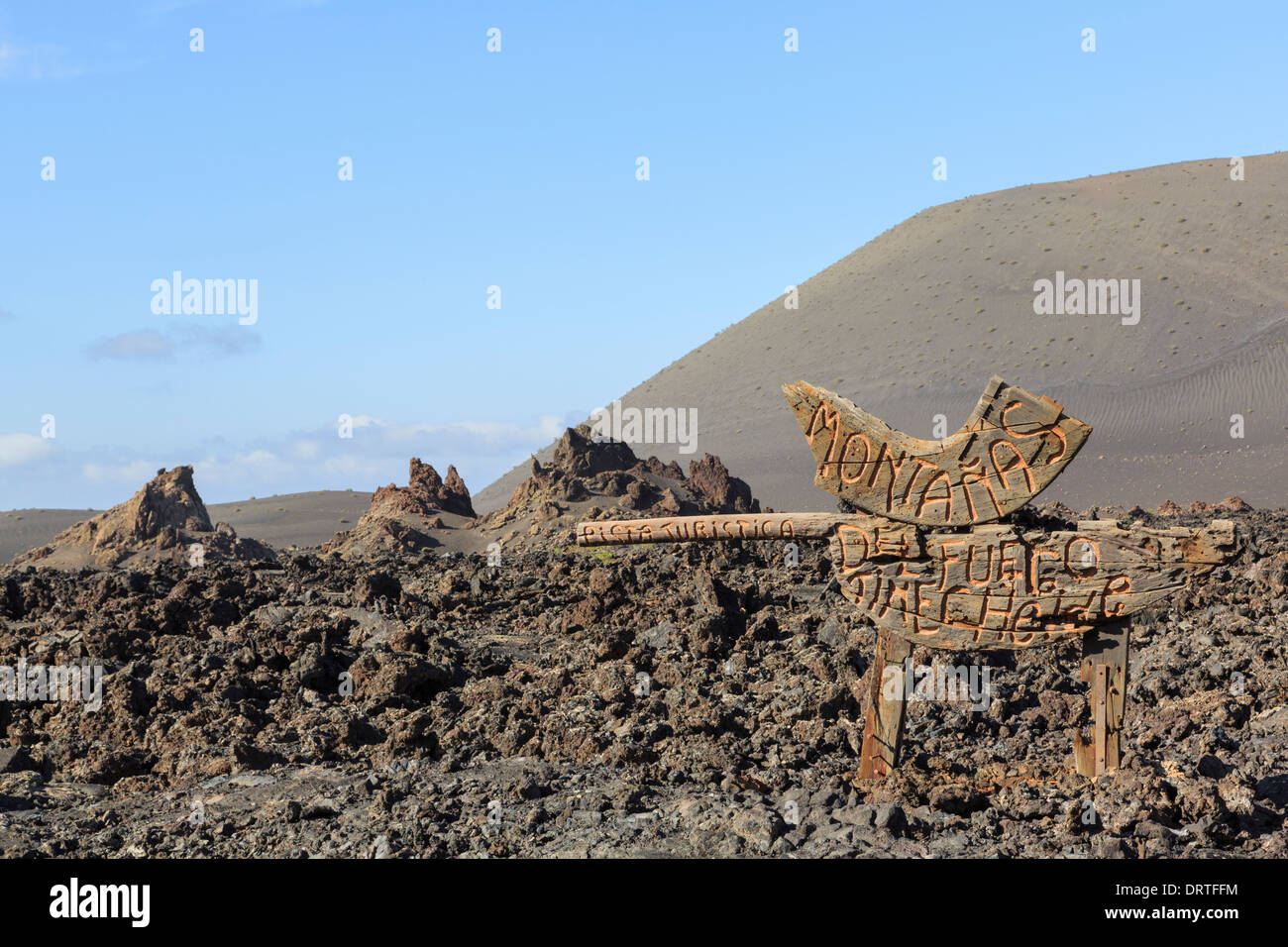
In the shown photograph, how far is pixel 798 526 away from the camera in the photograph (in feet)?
23.5

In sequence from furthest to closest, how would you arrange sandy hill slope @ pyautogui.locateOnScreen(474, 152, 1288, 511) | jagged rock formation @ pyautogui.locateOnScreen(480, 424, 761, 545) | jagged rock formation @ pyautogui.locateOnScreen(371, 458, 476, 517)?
sandy hill slope @ pyautogui.locateOnScreen(474, 152, 1288, 511) < jagged rock formation @ pyautogui.locateOnScreen(371, 458, 476, 517) < jagged rock formation @ pyautogui.locateOnScreen(480, 424, 761, 545)

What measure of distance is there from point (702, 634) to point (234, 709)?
4.38m

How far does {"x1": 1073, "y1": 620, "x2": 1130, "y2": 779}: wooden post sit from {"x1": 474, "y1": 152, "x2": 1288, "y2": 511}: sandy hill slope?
123ft

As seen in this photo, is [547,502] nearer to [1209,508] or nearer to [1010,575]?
[1209,508]

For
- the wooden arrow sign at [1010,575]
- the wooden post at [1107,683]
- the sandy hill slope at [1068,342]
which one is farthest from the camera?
the sandy hill slope at [1068,342]

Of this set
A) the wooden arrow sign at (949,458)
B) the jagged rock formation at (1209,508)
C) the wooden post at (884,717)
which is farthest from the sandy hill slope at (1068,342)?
the wooden arrow sign at (949,458)

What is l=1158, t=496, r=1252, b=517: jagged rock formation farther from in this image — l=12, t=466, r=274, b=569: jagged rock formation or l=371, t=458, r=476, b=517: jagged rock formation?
l=12, t=466, r=274, b=569: jagged rock formation

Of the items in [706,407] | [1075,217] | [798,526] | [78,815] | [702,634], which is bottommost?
[78,815]

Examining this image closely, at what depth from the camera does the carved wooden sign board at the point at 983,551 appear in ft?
21.5

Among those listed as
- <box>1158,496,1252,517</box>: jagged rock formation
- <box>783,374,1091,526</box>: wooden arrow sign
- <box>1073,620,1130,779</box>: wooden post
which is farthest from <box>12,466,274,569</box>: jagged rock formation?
<box>1073,620,1130,779</box>: wooden post

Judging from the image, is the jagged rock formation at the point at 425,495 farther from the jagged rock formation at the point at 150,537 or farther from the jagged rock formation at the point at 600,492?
the jagged rock formation at the point at 150,537

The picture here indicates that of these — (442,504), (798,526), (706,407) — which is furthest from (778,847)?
(706,407)

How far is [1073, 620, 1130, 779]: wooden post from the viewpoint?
6652 mm
